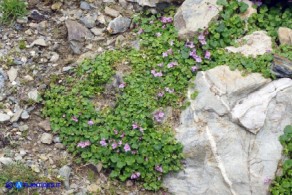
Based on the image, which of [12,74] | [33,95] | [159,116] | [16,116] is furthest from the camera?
[12,74]

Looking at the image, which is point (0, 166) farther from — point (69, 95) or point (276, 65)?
point (276, 65)

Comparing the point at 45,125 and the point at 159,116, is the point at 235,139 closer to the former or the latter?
the point at 159,116

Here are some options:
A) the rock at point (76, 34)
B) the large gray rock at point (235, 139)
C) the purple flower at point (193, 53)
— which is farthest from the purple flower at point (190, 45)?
the rock at point (76, 34)

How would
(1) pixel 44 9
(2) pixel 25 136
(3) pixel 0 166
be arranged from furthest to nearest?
(1) pixel 44 9, (2) pixel 25 136, (3) pixel 0 166

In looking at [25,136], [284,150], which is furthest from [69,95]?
[284,150]

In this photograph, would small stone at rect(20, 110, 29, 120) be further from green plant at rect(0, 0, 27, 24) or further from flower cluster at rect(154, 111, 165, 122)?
flower cluster at rect(154, 111, 165, 122)

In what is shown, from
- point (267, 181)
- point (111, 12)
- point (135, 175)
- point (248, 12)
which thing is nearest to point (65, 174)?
point (135, 175)
